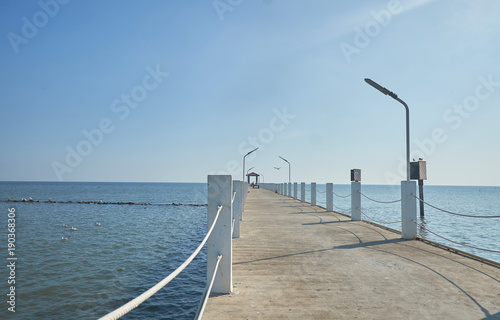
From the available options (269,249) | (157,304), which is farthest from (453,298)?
(157,304)

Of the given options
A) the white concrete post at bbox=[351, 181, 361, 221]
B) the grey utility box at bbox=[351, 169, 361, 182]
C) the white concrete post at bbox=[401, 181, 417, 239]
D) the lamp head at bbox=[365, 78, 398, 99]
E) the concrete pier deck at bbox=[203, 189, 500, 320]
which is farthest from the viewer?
the grey utility box at bbox=[351, 169, 361, 182]

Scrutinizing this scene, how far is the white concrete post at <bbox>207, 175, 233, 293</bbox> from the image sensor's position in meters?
3.87

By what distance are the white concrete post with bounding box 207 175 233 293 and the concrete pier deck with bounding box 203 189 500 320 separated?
8.2 inches

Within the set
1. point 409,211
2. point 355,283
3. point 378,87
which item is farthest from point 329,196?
point 355,283

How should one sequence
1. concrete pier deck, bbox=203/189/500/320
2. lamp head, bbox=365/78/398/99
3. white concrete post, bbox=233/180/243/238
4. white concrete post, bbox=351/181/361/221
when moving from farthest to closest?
1. white concrete post, bbox=351/181/361/221
2. lamp head, bbox=365/78/398/99
3. white concrete post, bbox=233/180/243/238
4. concrete pier deck, bbox=203/189/500/320

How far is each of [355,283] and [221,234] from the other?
2074mm

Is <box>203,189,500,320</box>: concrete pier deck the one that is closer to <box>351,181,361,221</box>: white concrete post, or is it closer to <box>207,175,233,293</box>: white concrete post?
<box>207,175,233,293</box>: white concrete post

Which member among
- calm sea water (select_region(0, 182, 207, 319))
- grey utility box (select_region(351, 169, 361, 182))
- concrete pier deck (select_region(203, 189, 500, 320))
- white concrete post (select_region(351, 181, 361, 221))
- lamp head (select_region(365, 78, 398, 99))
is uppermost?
lamp head (select_region(365, 78, 398, 99))

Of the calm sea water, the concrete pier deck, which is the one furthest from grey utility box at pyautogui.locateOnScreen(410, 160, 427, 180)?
the calm sea water

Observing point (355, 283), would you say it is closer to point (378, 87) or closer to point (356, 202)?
point (378, 87)

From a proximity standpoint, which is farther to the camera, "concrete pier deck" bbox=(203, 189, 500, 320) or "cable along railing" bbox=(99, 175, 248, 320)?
"cable along railing" bbox=(99, 175, 248, 320)

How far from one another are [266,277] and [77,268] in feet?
29.8

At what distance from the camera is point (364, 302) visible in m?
3.73

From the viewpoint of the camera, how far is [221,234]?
3887 mm
